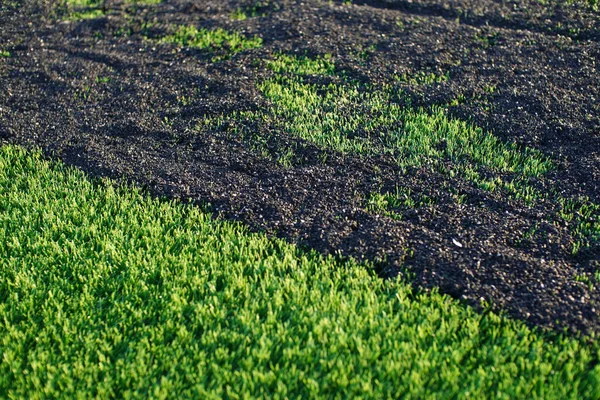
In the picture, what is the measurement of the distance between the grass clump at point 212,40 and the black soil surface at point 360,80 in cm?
15

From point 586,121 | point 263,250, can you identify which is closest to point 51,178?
point 263,250

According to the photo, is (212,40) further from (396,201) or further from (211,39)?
(396,201)

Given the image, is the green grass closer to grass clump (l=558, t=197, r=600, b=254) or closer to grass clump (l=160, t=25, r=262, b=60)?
grass clump (l=160, t=25, r=262, b=60)

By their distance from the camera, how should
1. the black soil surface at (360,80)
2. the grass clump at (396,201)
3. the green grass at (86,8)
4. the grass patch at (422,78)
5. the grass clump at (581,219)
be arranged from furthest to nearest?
the green grass at (86,8)
the grass patch at (422,78)
the grass clump at (396,201)
the grass clump at (581,219)
the black soil surface at (360,80)

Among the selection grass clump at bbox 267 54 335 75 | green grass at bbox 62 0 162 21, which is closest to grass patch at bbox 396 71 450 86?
grass clump at bbox 267 54 335 75

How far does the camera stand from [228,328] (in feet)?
11.3

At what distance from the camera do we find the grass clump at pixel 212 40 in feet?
23.3

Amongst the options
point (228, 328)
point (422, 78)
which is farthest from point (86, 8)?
point (228, 328)

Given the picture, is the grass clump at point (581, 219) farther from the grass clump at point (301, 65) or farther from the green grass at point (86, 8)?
the green grass at point (86, 8)

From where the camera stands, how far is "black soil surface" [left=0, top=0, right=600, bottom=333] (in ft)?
12.8

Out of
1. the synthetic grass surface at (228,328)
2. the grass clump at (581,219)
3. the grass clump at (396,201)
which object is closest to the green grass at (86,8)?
the synthetic grass surface at (228,328)

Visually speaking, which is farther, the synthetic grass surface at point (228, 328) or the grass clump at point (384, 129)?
the grass clump at point (384, 129)

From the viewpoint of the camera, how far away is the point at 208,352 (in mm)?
3297

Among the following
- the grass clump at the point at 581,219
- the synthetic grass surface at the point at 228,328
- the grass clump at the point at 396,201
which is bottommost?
the synthetic grass surface at the point at 228,328
